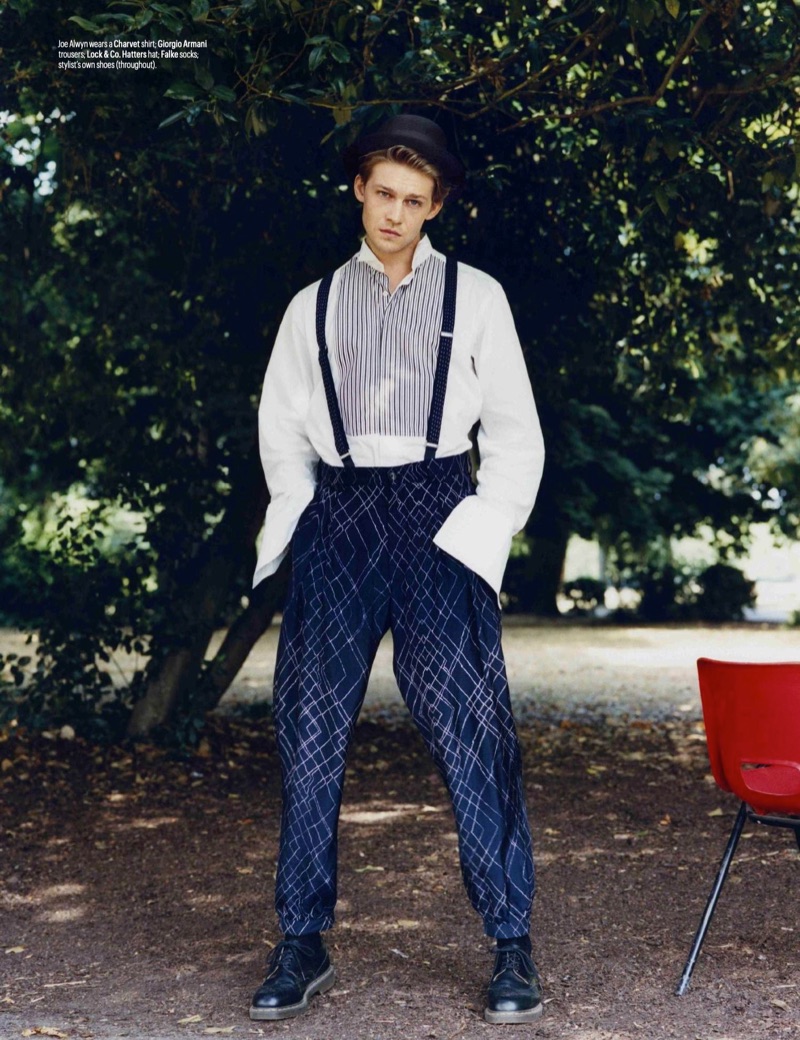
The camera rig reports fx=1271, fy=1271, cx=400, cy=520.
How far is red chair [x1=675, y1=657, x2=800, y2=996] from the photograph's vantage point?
315 cm

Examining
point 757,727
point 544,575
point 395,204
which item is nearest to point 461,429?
point 395,204

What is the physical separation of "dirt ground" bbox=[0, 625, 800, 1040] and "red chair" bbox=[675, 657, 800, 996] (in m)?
0.40

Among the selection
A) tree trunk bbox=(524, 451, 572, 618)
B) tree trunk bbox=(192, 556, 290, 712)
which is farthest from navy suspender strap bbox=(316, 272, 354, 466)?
tree trunk bbox=(524, 451, 572, 618)

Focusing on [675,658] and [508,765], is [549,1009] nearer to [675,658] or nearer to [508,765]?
[508,765]

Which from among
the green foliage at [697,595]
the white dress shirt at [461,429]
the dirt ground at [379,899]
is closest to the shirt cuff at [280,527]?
the white dress shirt at [461,429]

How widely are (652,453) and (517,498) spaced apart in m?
17.2

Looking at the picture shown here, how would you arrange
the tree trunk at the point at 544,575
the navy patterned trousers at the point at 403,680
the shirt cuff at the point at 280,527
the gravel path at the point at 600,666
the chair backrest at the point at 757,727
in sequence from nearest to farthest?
the chair backrest at the point at 757,727
the navy patterned trousers at the point at 403,680
the shirt cuff at the point at 280,527
the gravel path at the point at 600,666
the tree trunk at the point at 544,575

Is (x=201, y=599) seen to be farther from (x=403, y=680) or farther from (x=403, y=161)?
(x=403, y=161)

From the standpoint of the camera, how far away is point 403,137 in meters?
3.27

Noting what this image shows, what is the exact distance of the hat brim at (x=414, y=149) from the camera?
10.7ft

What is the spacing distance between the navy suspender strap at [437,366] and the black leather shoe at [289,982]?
4.23ft

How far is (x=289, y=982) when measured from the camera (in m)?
3.25

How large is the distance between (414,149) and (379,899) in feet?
8.69

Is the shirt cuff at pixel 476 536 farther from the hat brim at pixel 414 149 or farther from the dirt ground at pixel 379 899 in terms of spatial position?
the dirt ground at pixel 379 899
